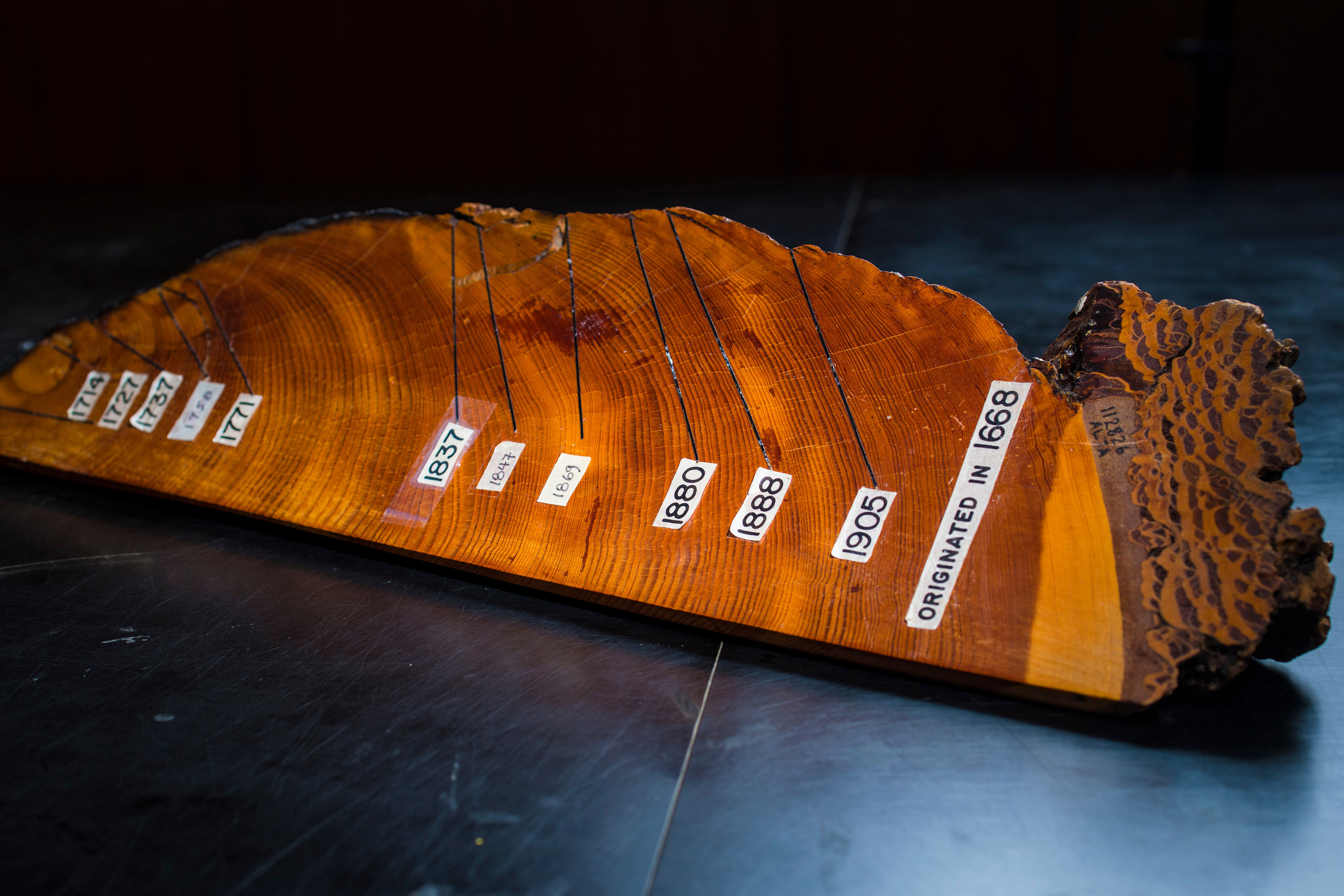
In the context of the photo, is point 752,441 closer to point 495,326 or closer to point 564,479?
point 564,479

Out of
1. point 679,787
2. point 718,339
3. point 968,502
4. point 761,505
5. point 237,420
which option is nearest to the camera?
point 679,787

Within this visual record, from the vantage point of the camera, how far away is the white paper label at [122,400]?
1.89m

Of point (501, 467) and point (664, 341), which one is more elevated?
point (664, 341)

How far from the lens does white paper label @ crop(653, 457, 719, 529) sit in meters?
1.38

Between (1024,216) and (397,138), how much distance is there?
12.8 ft

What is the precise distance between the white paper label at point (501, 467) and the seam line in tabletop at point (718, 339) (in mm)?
342

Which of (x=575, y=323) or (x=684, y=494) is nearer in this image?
(x=684, y=494)

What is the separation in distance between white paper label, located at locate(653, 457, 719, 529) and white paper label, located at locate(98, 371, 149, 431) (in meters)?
1.16

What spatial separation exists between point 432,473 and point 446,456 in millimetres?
35

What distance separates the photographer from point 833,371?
4.57 ft

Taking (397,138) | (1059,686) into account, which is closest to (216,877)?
(1059,686)

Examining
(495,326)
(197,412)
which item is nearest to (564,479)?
(495,326)

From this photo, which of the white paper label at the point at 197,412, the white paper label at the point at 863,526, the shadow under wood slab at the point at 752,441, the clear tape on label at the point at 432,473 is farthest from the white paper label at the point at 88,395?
the white paper label at the point at 863,526

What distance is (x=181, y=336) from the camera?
→ 1.95 metres
